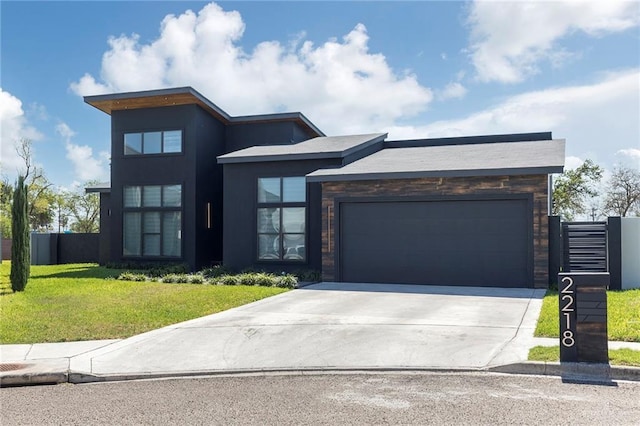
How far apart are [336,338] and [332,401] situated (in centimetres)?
278

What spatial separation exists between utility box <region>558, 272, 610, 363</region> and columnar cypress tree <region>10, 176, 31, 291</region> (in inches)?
521

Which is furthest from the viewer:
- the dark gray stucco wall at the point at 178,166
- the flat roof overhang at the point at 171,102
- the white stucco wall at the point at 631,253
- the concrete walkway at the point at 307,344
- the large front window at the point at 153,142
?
the large front window at the point at 153,142

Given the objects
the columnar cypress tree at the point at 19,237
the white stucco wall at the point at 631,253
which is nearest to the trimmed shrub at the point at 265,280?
the columnar cypress tree at the point at 19,237

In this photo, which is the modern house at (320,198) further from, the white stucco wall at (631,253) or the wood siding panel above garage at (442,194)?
the white stucco wall at (631,253)

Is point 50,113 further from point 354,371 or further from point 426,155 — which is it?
point 354,371

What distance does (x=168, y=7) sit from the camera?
15.3m

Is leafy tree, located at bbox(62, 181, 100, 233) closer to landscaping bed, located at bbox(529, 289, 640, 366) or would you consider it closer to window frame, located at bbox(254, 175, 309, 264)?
window frame, located at bbox(254, 175, 309, 264)

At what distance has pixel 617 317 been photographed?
8977mm

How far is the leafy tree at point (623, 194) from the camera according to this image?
120 ft

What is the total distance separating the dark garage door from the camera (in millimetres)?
13680

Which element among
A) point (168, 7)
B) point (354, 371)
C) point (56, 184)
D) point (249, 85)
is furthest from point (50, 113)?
point (354, 371)

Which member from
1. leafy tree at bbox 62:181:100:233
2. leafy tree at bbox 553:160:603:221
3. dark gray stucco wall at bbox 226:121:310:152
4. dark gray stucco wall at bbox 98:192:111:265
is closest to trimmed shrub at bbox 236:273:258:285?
dark gray stucco wall at bbox 226:121:310:152

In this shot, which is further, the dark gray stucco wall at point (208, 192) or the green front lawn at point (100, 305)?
the dark gray stucco wall at point (208, 192)

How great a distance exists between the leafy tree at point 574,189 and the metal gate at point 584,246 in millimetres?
22004
